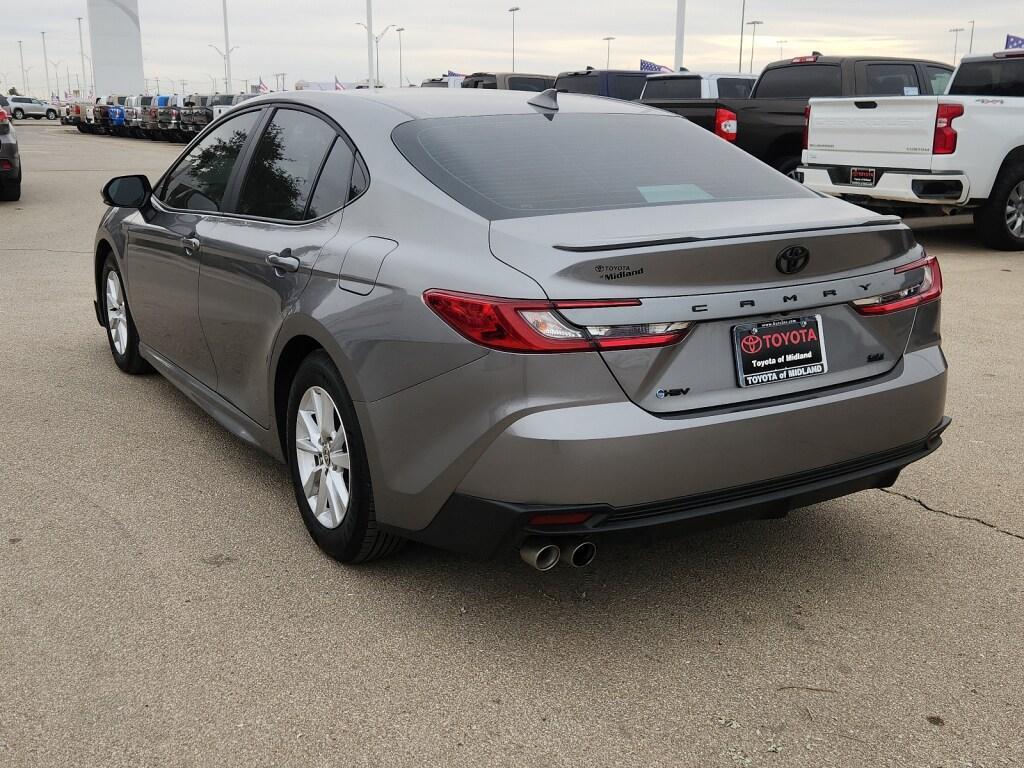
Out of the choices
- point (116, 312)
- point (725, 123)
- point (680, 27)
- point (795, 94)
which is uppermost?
point (680, 27)

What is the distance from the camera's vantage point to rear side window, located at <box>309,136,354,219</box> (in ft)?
12.2

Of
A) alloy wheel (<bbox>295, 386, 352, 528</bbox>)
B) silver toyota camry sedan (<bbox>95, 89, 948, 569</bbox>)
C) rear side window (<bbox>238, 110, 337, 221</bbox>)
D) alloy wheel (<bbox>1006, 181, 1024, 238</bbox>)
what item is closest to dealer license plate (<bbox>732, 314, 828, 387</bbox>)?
silver toyota camry sedan (<bbox>95, 89, 948, 569</bbox>)

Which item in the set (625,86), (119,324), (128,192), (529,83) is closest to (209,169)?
(128,192)

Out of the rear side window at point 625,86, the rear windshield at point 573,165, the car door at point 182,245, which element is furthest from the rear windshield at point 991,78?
the car door at point 182,245

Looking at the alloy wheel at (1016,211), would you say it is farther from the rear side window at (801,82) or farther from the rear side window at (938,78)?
the rear side window at (938,78)

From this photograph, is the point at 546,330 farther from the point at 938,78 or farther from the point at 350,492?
the point at 938,78

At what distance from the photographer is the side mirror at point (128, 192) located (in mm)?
5340

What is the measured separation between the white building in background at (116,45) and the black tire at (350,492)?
7997 cm

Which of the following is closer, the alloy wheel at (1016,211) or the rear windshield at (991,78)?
the rear windshield at (991,78)

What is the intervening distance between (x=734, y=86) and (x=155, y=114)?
1249 inches

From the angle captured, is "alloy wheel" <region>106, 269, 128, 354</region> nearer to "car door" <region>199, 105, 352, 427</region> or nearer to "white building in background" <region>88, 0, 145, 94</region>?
"car door" <region>199, 105, 352, 427</region>

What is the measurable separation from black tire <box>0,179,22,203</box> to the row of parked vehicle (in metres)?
18.8

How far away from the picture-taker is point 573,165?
3568 mm

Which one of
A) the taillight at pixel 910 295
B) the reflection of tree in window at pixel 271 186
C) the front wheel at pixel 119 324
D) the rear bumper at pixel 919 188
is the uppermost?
the reflection of tree in window at pixel 271 186
